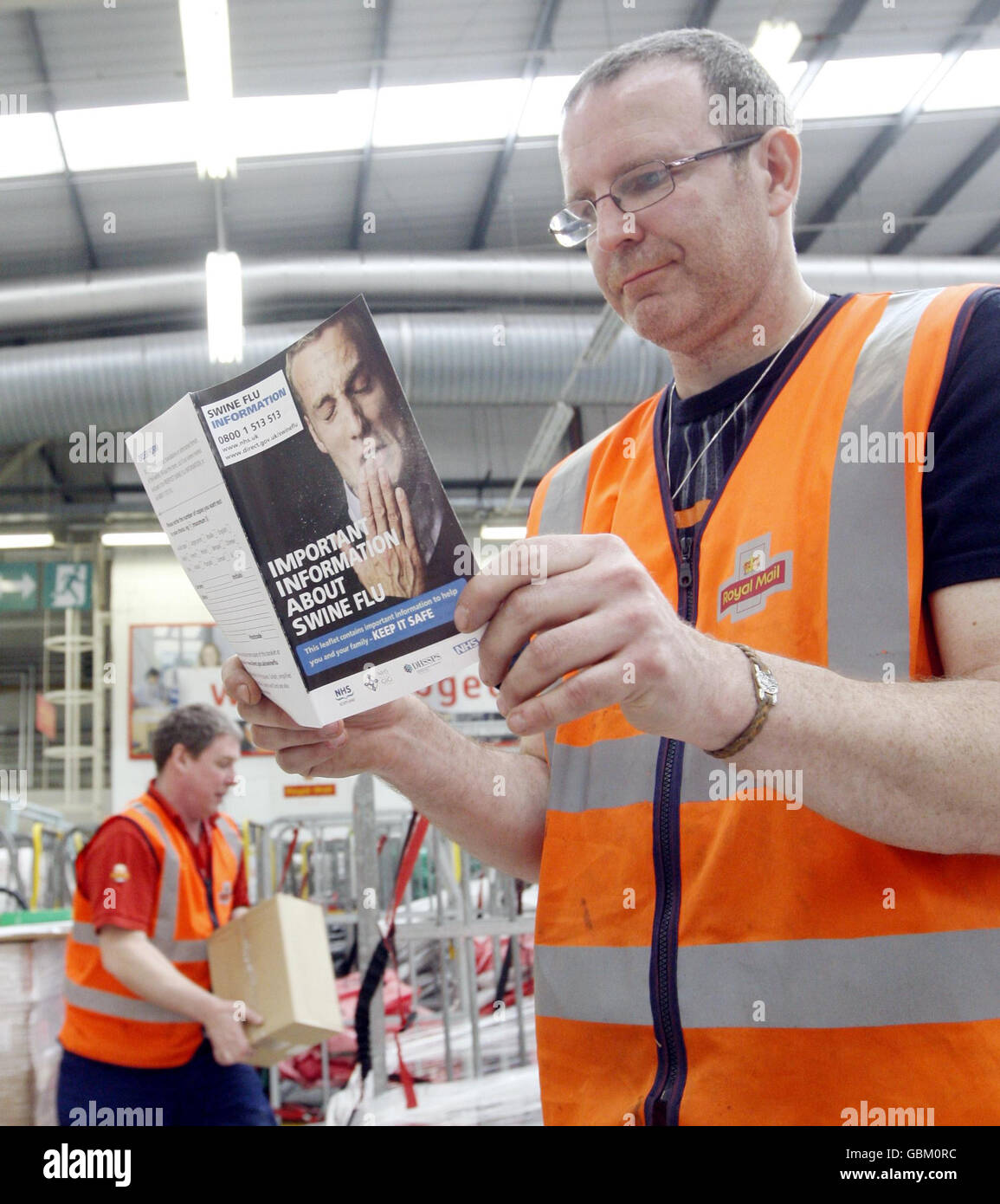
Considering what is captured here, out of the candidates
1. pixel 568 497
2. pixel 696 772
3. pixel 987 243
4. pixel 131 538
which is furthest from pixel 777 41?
pixel 131 538

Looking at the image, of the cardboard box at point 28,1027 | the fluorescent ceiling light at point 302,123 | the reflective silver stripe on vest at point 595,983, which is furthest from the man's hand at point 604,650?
the fluorescent ceiling light at point 302,123

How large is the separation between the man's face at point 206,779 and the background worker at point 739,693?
2.72m

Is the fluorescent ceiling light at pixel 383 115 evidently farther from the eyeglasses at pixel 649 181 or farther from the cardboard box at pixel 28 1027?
the eyeglasses at pixel 649 181

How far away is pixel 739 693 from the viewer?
89 cm

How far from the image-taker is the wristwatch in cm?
89

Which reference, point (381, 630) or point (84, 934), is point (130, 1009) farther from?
point (381, 630)

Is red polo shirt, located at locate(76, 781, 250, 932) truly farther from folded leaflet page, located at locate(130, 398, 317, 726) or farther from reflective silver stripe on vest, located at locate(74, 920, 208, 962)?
folded leaflet page, located at locate(130, 398, 317, 726)

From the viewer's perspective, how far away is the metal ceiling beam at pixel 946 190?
8667 millimetres

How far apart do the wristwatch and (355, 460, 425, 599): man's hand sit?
1.05 feet

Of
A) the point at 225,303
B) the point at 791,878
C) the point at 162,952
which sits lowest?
the point at 162,952

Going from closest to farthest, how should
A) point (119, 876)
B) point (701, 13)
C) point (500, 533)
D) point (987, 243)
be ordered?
point (119, 876)
point (701, 13)
point (987, 243)
point (500, 533)

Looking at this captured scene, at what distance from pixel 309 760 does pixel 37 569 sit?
42.2 ft

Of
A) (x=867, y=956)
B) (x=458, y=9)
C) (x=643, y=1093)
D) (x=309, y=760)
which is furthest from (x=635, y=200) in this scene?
(x=458, y=9)

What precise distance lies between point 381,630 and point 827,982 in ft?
1.83
